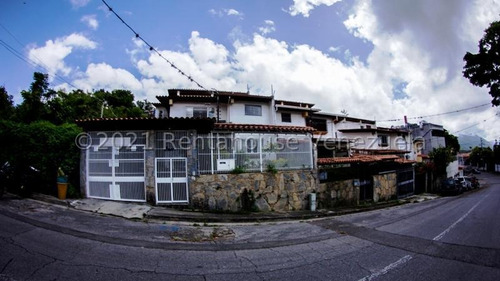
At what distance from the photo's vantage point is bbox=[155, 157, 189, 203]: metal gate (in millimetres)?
10156

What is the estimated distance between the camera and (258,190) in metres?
11.2

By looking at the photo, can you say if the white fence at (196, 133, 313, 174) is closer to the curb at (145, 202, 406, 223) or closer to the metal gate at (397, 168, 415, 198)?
the curb at (145, 202, 406, 223)

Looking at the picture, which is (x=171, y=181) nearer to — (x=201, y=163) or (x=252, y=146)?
(x=201, y=163)

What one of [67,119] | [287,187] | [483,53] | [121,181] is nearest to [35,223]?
[121,181]

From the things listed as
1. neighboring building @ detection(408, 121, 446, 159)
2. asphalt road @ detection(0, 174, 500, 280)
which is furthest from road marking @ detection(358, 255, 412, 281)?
neighboring building @ detection(408, 121, 446, 159)

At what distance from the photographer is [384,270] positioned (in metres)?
4.94

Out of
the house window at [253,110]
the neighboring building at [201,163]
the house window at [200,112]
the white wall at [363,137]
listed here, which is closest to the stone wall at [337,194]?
the neighboring building at [201,163]

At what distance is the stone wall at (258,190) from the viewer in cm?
1038

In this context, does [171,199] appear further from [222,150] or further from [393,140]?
[393,140]

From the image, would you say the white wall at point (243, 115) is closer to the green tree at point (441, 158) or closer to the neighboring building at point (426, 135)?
the green tree at point (441, 158)

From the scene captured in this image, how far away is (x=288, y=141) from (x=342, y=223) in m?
4.56

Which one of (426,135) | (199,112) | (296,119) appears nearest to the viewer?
(199,112)

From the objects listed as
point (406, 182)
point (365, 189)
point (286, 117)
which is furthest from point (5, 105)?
point (406, 182)

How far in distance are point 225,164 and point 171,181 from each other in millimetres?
2511
